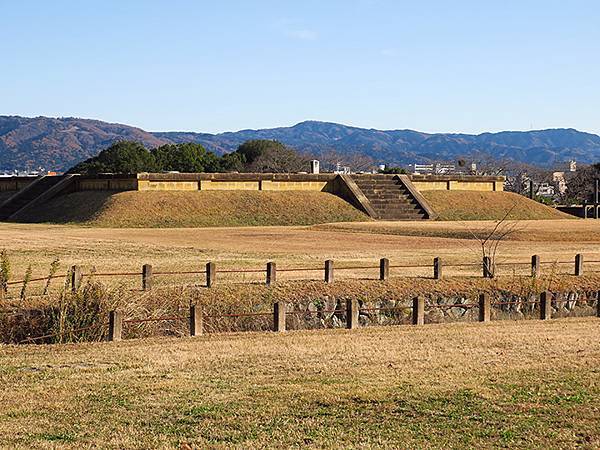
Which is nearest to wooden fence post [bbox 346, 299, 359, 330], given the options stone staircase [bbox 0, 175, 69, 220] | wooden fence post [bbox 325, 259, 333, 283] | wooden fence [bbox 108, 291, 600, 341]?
wooden fence [bbox 108, 291, 600, 341]

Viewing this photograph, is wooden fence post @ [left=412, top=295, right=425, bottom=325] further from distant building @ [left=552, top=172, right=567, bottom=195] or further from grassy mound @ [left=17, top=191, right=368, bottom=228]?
distant building @ [left=552, top=172, right=567, bottom=195]

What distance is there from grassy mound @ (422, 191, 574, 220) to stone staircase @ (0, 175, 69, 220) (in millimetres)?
24338

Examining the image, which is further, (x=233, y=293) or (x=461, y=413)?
(x=233, y=293)

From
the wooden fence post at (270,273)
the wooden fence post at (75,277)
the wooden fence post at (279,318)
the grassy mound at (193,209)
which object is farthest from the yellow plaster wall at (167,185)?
the wooden fence post at (279,318)

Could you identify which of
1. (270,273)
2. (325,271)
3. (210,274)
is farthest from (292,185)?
(210,274)

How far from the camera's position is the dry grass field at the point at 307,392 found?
10438 millimetres

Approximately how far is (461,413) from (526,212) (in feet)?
170

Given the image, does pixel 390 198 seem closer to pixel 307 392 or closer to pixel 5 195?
pixel 5 195

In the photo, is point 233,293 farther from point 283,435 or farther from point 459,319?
point 283,435

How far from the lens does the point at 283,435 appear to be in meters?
10.4

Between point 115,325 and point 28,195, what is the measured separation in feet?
154

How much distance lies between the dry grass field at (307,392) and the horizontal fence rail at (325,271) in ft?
13.6

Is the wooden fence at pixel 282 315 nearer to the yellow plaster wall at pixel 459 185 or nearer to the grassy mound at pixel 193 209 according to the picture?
the grassy mound at pixel 193 209

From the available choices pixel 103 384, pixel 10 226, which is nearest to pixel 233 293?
pixel 103 384
